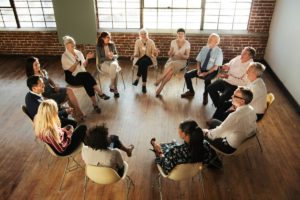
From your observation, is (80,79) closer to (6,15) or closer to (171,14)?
(171,14)

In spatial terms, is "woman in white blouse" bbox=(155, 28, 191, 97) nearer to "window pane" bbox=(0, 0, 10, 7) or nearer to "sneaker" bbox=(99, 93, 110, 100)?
"sneaker" bbox=(99, 93, 110, 100)

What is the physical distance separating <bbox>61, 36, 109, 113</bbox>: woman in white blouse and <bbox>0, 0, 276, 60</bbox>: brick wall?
7.23 ft

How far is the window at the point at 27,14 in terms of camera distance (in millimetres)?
7188

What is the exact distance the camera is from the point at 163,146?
3.67 meters

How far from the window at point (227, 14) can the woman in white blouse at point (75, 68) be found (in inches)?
130

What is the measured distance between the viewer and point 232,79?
15.9 ft

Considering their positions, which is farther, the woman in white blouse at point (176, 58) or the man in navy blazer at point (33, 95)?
the woman in white blouse at point (176, 58)

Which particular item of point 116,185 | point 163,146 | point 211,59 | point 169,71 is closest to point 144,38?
point 169,71

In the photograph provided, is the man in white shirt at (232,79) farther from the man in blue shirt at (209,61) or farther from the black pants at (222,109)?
the man in blue shirt at (209,61)

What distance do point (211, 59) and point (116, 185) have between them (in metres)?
2.88


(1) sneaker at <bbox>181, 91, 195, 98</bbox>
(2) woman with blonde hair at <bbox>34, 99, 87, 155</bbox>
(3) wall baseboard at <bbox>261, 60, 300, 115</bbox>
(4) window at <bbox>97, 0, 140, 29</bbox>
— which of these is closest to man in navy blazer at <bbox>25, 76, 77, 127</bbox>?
(2) woman with blonde hair at <bbox>34, 99, 87, 155</bbox>

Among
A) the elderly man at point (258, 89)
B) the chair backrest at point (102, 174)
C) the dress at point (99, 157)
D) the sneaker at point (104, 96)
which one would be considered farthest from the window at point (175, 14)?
the chair backrest at point (102, 174)

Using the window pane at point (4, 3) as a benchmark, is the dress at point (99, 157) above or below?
below

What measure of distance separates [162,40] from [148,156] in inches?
144
